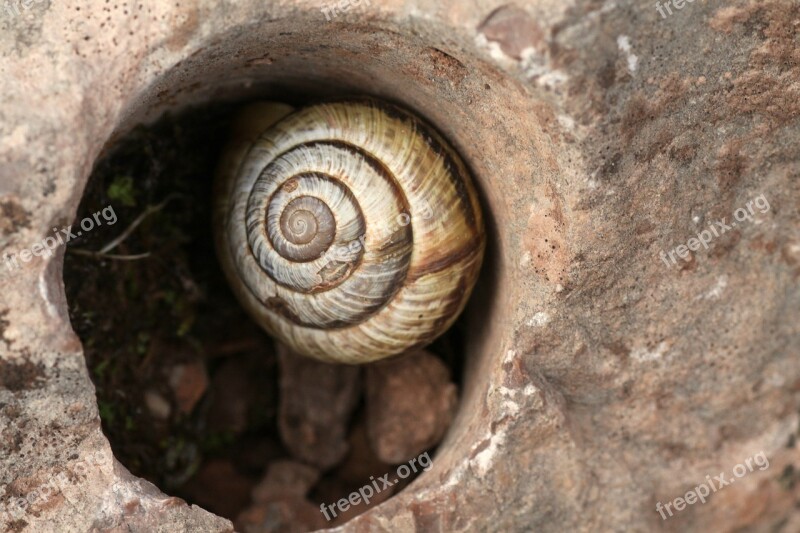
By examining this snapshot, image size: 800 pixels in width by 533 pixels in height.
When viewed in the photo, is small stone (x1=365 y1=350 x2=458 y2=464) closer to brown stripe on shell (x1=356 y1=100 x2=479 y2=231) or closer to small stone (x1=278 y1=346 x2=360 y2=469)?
small stone (x1=278 y1=346 x2=360 y2=469)

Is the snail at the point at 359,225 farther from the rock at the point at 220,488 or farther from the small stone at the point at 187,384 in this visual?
the rock at the point at 220,488

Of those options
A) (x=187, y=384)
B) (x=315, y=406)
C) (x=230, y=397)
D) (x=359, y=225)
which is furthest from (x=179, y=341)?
(x=359, y=225)

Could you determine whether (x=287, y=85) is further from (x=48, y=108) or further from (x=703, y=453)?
(x=703, y=453)

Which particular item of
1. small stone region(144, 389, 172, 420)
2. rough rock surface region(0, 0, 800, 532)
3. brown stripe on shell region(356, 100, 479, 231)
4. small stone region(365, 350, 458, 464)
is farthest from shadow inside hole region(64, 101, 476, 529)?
brown stripe on shell region(356, 100, 479, 231)

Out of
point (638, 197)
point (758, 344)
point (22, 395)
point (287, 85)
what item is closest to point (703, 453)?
point (758, 344)

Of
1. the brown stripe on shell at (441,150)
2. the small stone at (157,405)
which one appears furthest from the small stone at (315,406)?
the brown stripe on shell at (441,150)

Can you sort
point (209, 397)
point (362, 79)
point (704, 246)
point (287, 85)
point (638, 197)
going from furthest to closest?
point (209, 397) → point (287, 85) → point (362, 79) → point (704, 246) → point (638, 197)

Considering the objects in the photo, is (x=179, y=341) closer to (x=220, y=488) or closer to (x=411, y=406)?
(x=220, y=488)
